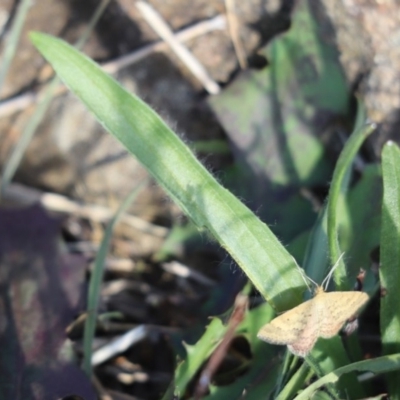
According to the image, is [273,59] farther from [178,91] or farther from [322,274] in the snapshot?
[322,274]

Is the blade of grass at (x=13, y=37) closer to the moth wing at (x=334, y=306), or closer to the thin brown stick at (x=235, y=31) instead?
the thin brown stick at (x=235, y=31)

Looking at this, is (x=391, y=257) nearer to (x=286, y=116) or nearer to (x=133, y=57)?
(x=286, y=116)

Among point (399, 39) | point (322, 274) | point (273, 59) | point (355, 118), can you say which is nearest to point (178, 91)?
point (273, 59)

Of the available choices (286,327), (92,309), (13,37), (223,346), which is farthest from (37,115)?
(286,327)

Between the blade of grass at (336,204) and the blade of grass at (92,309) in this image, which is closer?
the blade of grass at (336,204)

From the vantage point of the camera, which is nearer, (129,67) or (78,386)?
(78,386)

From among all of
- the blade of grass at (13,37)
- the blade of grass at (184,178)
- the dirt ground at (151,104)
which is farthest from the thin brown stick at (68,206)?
the blade of grass at (184,178)
